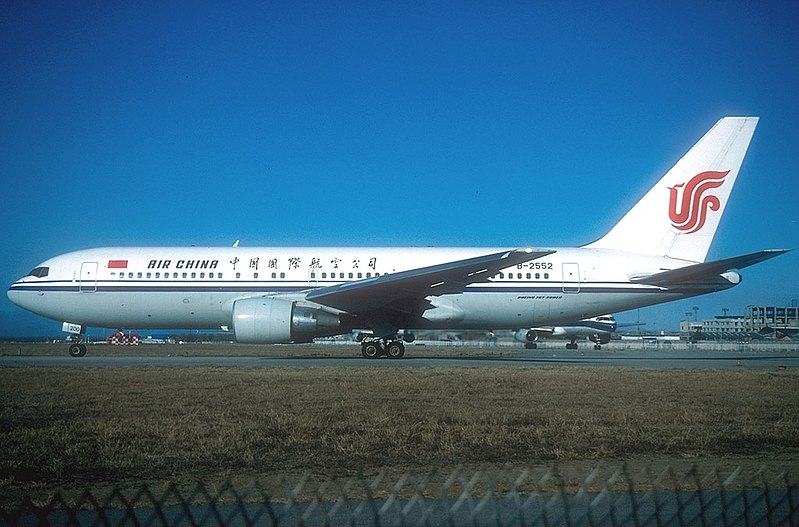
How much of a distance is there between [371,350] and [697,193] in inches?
479

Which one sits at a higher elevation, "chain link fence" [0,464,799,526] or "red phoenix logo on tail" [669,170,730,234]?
"red phoenix logo on tail" [669,170,730,234]

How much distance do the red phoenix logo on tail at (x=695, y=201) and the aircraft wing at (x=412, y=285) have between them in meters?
6.91

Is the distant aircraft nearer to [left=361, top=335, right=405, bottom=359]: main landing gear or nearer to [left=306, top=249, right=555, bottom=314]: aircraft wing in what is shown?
[left=361, top=335, right=405, bottom=359]: main landing gear

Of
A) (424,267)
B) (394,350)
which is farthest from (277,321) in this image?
(424,267)

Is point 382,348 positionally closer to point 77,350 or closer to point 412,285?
point 412,285

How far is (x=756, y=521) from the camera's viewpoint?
4730 mm

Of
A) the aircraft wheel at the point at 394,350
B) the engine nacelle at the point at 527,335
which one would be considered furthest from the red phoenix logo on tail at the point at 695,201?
the engine nacelle at the point at 527,335

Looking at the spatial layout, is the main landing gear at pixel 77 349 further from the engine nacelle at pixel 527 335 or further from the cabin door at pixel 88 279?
the engine nacelle at pixel 527 335

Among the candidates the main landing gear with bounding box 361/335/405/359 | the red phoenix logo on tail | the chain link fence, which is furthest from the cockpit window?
the chain link fence

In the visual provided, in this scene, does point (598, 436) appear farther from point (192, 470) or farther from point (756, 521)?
point (192, 470)

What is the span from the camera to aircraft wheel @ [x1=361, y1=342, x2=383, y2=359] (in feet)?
76.8

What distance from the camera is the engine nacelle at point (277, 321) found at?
21.0 meters

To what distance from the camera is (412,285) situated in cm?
2189

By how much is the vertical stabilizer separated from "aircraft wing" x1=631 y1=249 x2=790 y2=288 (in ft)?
4.74
